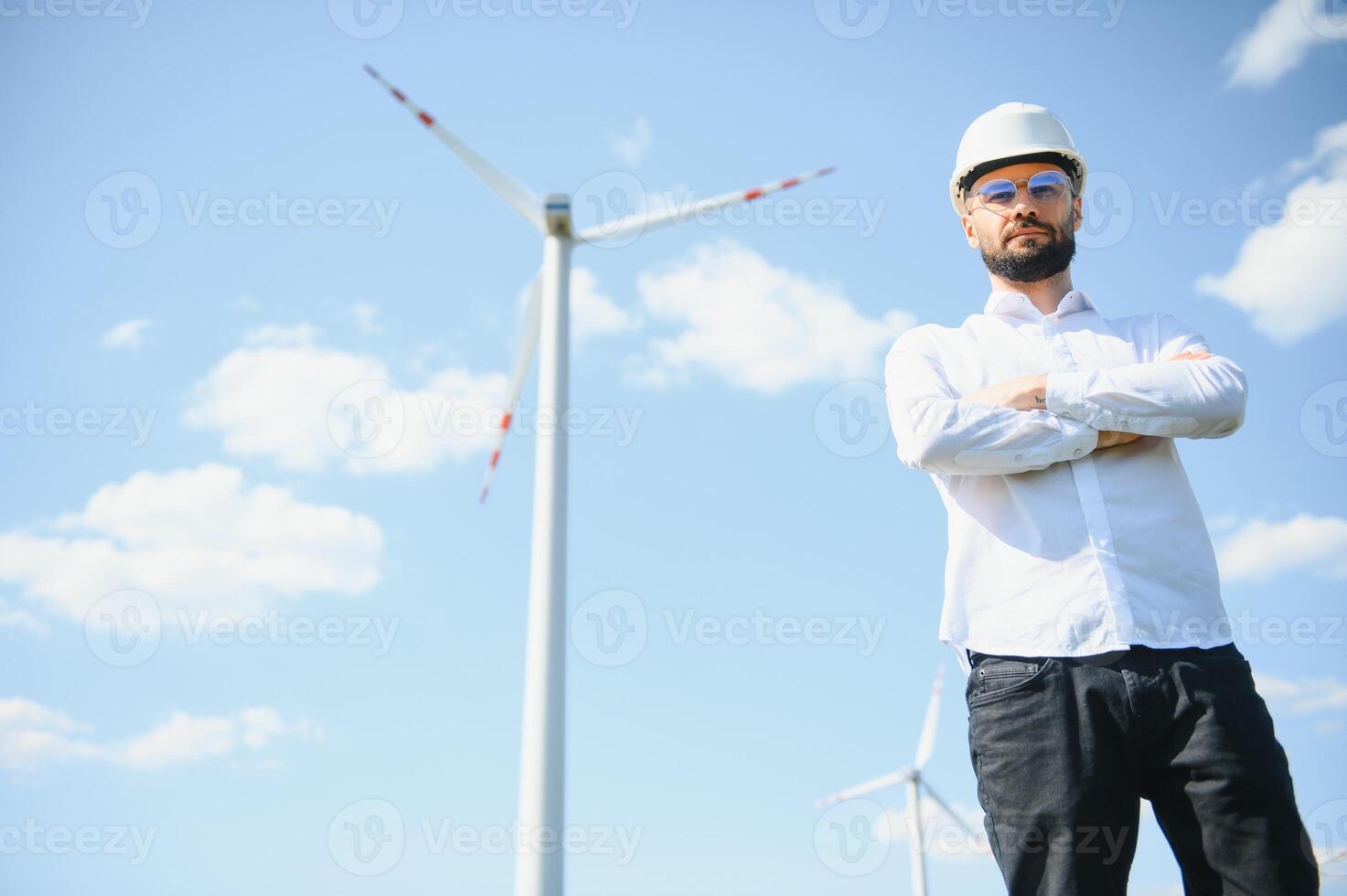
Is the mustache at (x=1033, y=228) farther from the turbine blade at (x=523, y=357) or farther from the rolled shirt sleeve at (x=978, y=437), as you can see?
the turbine blade at (x=523, y=357)

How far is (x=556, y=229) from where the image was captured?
16.0m

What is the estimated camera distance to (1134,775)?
403cm

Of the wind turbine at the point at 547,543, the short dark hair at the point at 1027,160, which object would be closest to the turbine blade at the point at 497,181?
the wind turbine at the point at 547,543

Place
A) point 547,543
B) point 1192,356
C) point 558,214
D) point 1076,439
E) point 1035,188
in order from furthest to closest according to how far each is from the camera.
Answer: point 558,214, point 547,543, point 1035,188, point 1192,356, point 1076,439

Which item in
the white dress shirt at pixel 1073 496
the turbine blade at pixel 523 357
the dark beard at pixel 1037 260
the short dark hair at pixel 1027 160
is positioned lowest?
the white dress shirt at pixel 1073 496

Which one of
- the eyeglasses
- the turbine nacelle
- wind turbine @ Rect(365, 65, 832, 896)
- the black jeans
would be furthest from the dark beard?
the turbine nacelle

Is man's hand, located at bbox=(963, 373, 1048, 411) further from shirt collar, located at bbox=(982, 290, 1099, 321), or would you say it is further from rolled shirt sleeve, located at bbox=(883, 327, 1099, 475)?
shirt collar, located at bbox=(982, 290, 1099, 321)

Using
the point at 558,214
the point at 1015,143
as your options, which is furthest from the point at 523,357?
the point at 1015,143

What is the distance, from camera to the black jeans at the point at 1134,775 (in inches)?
152

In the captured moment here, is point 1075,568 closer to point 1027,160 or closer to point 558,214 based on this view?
point 1027,160

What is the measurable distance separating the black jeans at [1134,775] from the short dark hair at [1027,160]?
234 centimetres

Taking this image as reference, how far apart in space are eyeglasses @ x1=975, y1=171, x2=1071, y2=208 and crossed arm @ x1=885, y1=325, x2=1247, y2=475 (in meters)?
0.90

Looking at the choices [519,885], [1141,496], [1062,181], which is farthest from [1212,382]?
[519,885]

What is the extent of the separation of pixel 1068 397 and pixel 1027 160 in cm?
131
